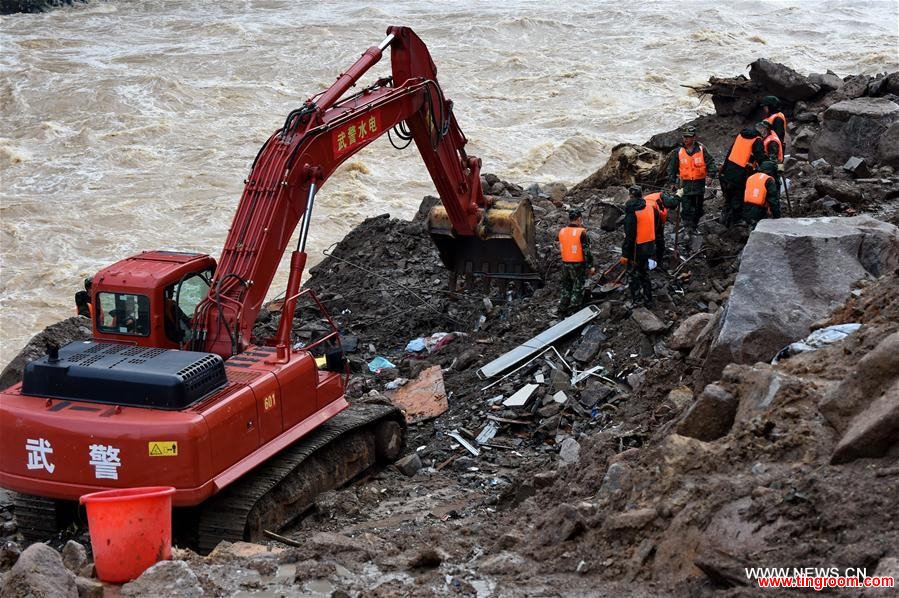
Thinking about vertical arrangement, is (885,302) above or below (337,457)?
above

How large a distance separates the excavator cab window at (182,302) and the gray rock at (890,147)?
30.7 ft

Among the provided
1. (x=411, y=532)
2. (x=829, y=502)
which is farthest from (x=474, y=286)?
(x=829, y=502)

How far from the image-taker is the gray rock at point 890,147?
14539 mm

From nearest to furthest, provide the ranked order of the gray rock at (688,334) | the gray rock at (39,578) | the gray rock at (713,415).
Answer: the gray rock at (39,578) → the gray rock at (713,415) → the gray rock at (688,334)

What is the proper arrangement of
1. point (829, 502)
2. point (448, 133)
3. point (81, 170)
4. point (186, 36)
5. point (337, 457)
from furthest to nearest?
point (186, 36) < point (81, 170) < point (448, 133) < point (337, 457) < point (829, 502)

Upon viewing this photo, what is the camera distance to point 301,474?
950 cm

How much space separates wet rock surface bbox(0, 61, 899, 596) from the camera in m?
5.75

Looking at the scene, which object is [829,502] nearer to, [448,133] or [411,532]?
[411,532]

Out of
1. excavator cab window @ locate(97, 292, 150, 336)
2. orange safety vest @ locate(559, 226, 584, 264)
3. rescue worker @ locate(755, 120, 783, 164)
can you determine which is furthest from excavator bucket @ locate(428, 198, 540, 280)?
excavator cab window @ locate(97, 292, 150, 336)

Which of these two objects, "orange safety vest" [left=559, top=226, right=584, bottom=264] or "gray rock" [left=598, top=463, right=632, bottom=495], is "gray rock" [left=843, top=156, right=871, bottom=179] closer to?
"orange safety vest" [left=559, top=226, right=584, bottom=264]

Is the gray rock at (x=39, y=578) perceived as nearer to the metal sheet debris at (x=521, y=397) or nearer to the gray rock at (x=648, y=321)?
the metal sheet debris at (x=521, y=397)

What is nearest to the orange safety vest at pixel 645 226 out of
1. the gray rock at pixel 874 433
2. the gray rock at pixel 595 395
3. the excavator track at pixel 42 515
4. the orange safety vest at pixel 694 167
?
the orange safety vest at pixel 694 167

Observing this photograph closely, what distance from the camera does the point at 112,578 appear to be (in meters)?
6.85

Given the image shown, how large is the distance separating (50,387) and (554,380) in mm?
4670
